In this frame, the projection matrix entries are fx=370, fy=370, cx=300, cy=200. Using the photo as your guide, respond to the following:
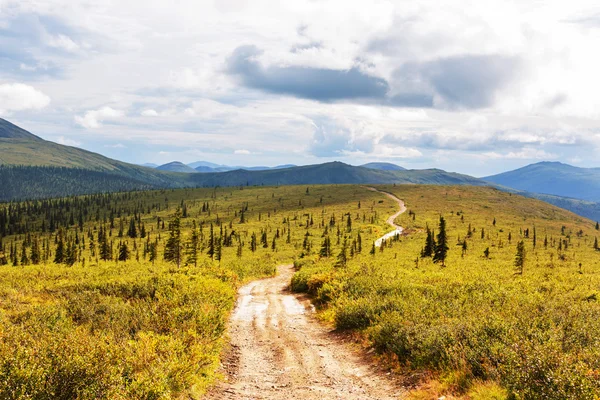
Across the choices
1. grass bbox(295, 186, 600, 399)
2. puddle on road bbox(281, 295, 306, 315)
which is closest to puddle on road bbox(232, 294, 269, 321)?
puddle on road bbox(281, 295, 306, 315)

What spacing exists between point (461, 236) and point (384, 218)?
5205 cm

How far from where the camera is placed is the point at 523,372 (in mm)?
9836

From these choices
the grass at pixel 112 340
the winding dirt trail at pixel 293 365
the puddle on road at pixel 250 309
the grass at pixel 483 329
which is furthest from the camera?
the puddle on road at pixel 250 309

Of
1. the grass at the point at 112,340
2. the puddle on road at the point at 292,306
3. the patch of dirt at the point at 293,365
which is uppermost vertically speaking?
the grass at the point at 112,340

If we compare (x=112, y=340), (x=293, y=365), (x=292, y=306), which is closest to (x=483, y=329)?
(x=293, y=365)

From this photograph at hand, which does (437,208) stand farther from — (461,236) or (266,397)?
(266,397)

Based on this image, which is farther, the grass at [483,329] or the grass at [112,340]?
the grass at [483,329]

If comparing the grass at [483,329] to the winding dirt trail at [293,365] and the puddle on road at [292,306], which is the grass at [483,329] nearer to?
the winding dirt trail at [293,365]

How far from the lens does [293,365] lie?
15031mm

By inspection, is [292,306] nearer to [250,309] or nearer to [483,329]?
[250,309]

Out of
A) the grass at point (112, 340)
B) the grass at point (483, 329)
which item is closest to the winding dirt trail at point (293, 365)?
the grass at point (112, 340)

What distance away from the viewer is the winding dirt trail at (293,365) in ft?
40.7

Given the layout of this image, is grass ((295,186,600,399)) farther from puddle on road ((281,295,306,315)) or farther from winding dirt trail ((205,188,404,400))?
puddle on road ((281,295,306,315))

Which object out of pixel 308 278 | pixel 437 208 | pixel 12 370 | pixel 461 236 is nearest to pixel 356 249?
pixel 461 236
